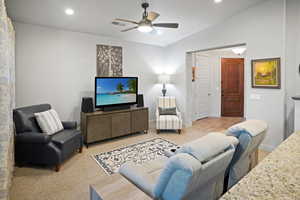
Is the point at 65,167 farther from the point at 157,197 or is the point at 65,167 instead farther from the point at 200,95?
the point at 200,95

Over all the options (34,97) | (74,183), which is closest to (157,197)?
(74,183)

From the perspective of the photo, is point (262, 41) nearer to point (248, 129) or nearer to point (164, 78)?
point (164, 78)

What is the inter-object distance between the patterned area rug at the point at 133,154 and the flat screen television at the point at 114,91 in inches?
47.7

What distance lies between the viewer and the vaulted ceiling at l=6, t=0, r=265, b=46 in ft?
10.8

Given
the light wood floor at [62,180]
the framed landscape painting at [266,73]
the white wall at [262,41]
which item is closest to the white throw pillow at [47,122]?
the light wood floor at [62,180]

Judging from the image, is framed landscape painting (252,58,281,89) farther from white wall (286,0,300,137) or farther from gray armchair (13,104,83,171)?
gray armchair (13,104,83,171)

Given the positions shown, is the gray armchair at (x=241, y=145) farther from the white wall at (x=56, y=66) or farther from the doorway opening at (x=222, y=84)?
the doorway opening at (x=222, y=84)

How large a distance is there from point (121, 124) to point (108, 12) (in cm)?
258

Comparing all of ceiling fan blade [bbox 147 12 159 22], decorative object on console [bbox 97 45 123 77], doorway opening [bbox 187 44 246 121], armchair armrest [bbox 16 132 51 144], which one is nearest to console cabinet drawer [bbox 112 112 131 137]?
decorative object on console [bbox 97 45 123 77]

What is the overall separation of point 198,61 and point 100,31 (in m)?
Result: 3.85

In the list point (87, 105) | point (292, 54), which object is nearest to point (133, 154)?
point (87, 105)

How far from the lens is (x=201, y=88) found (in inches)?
275

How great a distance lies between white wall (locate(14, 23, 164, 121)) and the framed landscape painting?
344 cm

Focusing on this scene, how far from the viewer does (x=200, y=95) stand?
6.95 meters
